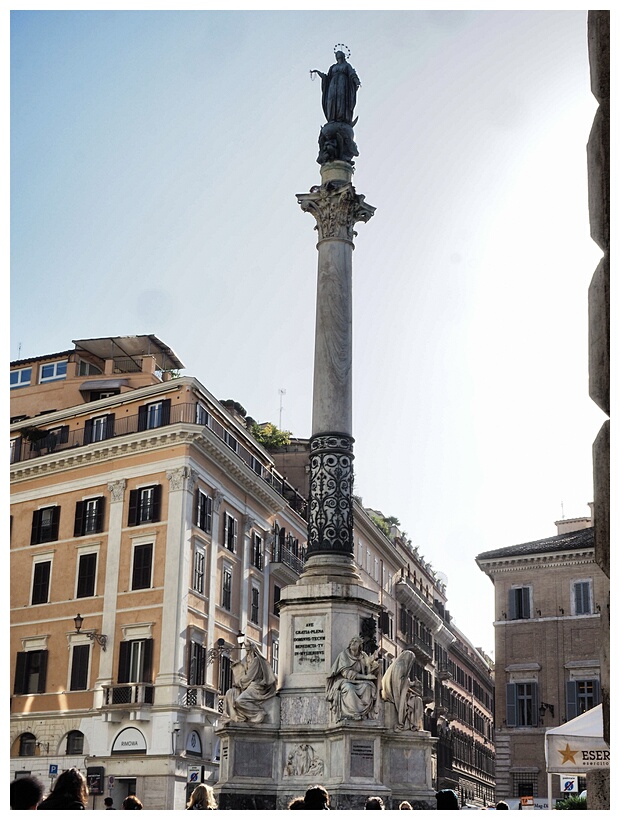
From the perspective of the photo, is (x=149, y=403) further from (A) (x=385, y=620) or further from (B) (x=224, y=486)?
(A) (x=385, y=620)

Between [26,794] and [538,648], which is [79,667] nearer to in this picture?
[538,648]

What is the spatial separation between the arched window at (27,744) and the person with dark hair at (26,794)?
38.4 metres

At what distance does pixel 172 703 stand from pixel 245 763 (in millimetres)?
20979

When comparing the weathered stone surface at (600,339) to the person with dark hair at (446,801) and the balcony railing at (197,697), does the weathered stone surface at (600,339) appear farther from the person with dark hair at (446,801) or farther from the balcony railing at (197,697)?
the balcony railing at (197,697)

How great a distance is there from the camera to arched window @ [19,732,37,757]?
4253 cm

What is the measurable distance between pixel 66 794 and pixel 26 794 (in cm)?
27

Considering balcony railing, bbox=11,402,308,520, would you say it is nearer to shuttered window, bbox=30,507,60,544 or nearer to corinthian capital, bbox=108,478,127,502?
corinthian capital, bbox=108,478,127,502

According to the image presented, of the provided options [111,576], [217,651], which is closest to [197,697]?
[217,651]

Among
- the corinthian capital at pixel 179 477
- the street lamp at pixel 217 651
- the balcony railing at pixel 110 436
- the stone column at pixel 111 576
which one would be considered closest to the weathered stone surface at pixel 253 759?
the stone column at pixel 111 576

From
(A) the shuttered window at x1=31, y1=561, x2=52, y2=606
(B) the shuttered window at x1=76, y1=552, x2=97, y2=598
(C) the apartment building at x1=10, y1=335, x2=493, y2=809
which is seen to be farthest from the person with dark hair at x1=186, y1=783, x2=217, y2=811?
(A) the shuttered window at x1=31, y1=561, x2=52, y2=606

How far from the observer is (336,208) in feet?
75.2

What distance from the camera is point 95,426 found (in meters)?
46.7

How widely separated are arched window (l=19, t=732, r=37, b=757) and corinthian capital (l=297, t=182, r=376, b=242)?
26.9m

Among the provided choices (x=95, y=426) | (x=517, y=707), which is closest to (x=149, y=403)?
(x=95, y=426)
